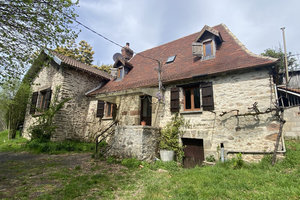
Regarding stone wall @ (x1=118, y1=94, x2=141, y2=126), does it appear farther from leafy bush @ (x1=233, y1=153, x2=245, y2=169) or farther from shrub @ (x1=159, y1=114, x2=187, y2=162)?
leafy bush @ (x1=233, y1=153, x2=245, y2=169)

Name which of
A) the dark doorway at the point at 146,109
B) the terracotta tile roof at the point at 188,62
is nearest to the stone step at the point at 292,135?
the terracotta tile roof at the point at 188,62

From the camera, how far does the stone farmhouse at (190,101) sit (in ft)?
18.4

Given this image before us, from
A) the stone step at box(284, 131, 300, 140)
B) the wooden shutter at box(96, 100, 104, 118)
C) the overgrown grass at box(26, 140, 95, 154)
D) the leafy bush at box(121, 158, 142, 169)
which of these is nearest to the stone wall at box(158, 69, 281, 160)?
the leafy bush at box(121, 158, 142, 169)

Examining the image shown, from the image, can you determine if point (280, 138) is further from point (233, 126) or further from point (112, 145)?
point (112, 145)

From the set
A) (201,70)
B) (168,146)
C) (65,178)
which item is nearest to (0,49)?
(65,178)

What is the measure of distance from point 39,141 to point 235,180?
9.31m

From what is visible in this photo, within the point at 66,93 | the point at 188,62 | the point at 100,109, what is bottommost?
the point at 100,109

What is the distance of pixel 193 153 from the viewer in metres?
6.63

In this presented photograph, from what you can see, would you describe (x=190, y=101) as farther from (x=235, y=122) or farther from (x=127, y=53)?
(x=127, y=53)

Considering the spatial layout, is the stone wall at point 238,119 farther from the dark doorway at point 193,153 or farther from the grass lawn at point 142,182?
the grass lawn at point 142,182

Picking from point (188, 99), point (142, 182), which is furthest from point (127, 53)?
point (142, 182)

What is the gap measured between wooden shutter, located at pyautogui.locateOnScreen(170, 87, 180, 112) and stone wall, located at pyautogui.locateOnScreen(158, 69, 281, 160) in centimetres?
70

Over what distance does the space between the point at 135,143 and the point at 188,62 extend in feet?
17.3

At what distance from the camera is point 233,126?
585 cm
